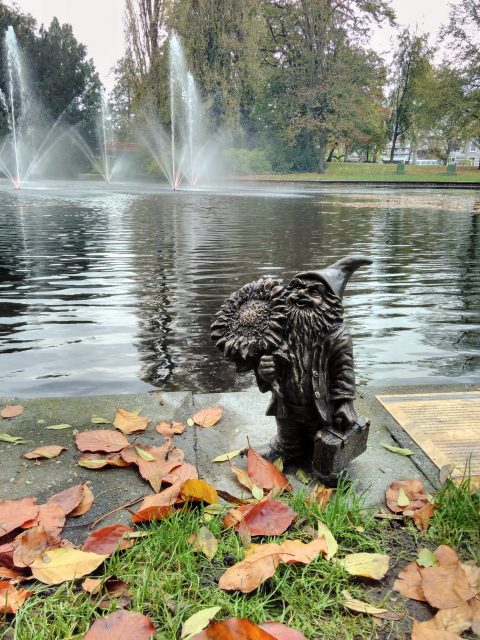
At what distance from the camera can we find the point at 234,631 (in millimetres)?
1607

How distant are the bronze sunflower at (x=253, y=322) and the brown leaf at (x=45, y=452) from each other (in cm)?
104

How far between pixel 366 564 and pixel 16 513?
1418 millimetres

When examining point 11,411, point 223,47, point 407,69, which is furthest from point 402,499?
point 407,69

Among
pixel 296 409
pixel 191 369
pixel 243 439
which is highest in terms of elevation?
pixel 296 409

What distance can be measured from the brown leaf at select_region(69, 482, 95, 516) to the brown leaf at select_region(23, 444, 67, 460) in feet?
1.35

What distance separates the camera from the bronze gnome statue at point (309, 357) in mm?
2494

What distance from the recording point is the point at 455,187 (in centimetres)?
3478

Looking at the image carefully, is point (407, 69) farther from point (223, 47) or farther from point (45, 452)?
point (45, 452)

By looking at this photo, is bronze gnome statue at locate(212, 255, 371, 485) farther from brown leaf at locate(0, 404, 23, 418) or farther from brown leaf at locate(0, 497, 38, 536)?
brown leaf at locate(0, 404, 23, 418)

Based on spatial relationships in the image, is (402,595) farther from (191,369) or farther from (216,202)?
(216,202)

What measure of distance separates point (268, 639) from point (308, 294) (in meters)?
1.43

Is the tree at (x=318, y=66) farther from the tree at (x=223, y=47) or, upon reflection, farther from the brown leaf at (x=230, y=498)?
the brown leaf at (x=230, y=498)

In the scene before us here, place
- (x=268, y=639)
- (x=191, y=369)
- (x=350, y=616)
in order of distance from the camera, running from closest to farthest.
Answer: (x=268, y=639), (x=350, y=616), (x=191, y=369)

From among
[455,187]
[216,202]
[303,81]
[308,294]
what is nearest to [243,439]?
[308,294]
